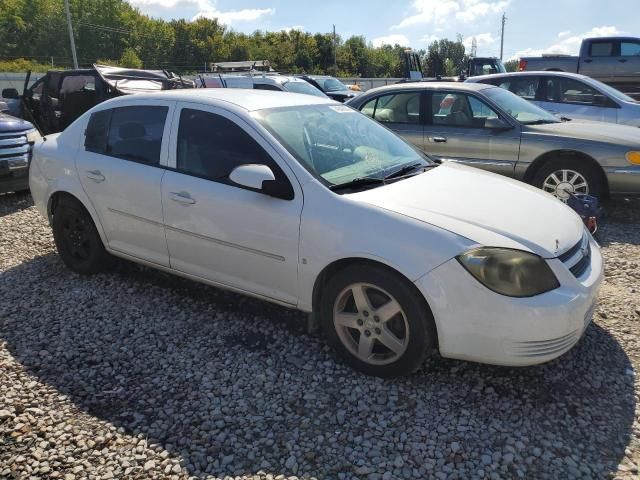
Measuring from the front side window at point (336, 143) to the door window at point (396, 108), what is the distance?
3.21 m

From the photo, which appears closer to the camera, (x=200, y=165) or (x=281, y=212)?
(x=281, y=212)

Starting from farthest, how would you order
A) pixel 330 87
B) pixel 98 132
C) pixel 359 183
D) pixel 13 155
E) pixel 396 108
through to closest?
pixel 330 87 < pixel 396 108 < pixel 13 155 < pixel 98 132 < pixel 359 183

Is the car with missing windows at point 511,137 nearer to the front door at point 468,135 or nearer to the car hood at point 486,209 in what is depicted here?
the front door at point 468,135

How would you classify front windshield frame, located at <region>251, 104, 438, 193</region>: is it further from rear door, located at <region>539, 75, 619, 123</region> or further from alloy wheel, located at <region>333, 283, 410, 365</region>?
rear door, located at <region>539, 75, 619, 123</region>

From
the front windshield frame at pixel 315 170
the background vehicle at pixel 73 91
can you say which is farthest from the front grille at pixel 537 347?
the background vehicle at pixel 73 91

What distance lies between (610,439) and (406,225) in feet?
4.81

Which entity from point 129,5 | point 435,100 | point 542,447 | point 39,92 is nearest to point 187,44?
point 129,5

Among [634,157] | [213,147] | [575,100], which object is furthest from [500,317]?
[575,100]

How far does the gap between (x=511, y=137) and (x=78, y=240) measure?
16.4 ft

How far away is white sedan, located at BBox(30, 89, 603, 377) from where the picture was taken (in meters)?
2.84

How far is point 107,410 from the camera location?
3006mm

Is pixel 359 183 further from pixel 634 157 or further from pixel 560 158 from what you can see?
pixel 634 157

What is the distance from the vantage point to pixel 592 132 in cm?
643

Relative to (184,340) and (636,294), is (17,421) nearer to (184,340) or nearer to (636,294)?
(184,340)
